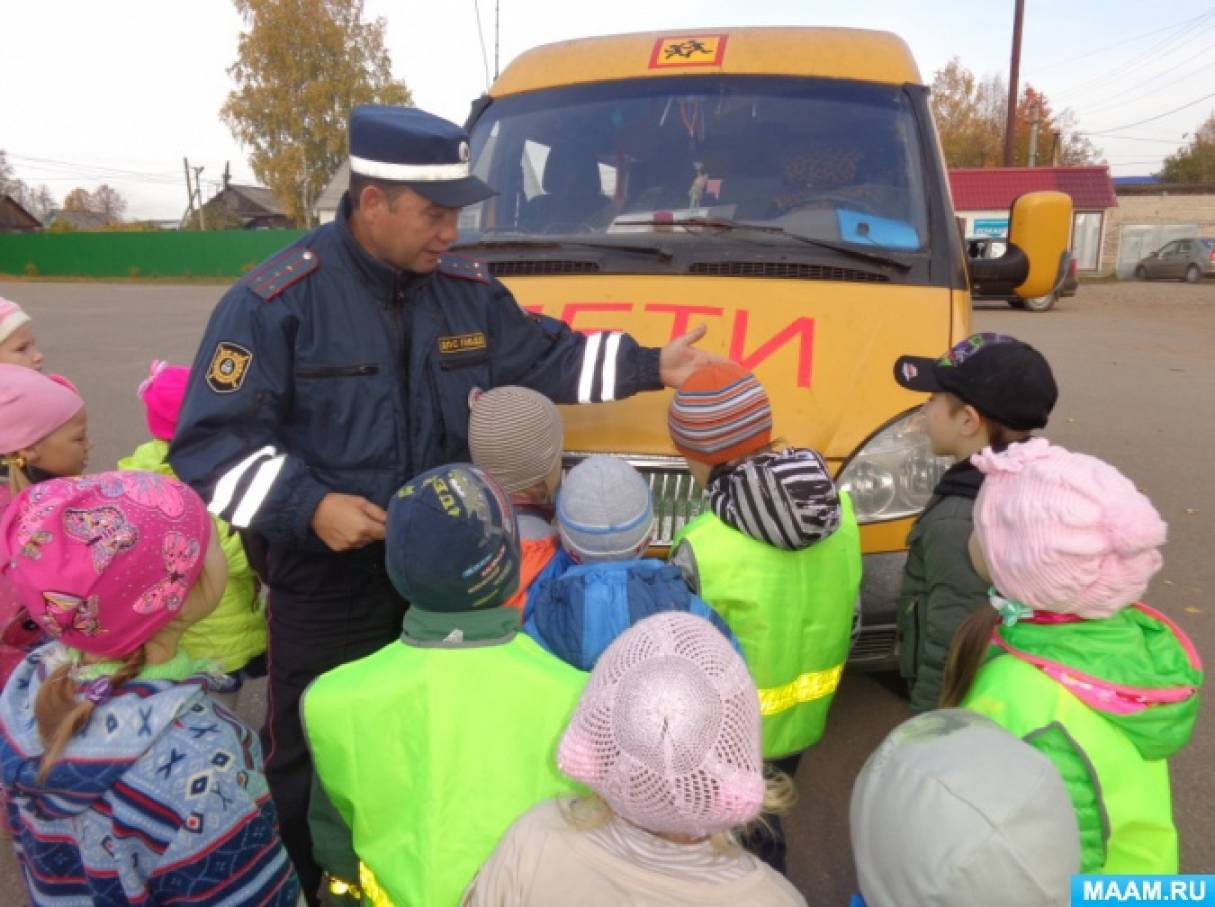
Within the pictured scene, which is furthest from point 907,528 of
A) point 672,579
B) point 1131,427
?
point 1131,427

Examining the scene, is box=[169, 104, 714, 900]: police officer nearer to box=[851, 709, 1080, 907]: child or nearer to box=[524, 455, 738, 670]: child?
box=[524, 455, 738, 670]: child

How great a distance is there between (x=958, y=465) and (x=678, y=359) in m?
0.87

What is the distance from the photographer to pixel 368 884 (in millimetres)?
1715

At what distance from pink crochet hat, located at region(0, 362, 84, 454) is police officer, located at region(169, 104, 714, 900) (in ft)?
2.69

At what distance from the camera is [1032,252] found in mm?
3996

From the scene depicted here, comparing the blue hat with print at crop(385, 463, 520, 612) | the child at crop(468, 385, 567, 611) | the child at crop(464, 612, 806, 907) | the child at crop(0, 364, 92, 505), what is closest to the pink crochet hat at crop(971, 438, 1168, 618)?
the child at crop(464, 612, 806, 907)

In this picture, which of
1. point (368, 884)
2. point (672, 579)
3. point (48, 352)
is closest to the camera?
point (368, 884)

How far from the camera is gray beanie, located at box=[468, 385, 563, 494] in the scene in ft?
7.84

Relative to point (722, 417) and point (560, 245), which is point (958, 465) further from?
point (560, 245)

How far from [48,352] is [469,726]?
14.4 m

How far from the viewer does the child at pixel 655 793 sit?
3.98 ft

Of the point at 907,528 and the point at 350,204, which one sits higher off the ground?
the point at 350,204

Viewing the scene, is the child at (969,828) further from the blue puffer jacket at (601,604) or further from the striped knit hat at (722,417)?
the striped knit hat at (722,417)

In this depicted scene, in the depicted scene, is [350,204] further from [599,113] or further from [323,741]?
[599,113]
